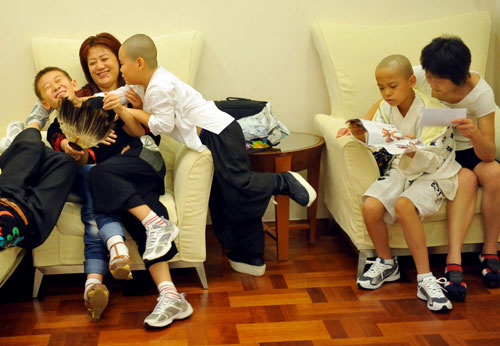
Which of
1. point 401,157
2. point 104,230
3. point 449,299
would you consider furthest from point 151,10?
point 449,299

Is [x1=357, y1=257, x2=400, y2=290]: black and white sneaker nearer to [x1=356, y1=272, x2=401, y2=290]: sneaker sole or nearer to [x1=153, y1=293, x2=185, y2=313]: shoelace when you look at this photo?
[x1=356, y1=272, x2=401, y2=290]: sneaker sole

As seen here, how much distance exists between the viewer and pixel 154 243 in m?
2.21

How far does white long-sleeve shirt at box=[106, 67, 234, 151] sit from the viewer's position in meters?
2.28

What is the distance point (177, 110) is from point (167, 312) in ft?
2.55

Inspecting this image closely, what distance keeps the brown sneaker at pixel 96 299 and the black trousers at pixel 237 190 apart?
1.96 feet

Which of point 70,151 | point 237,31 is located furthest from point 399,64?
point 70,151

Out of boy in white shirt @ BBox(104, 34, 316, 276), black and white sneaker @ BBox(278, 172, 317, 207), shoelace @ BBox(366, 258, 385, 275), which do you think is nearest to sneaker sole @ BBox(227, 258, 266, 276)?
boy in white shirt @ BBox(104, 34, 316, 276)

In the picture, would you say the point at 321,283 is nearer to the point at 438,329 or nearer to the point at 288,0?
the point at 438,329

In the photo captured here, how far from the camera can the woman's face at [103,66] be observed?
2604 millimetres

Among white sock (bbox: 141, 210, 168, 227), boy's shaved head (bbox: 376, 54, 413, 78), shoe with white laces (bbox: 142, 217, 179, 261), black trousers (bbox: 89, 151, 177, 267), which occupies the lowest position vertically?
shoe with white laces (bbox: 142, 217, 179, 261)

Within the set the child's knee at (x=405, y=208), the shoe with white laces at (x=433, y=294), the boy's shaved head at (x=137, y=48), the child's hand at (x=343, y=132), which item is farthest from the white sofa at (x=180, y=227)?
the shoe with white laces at (x=433, y=294)

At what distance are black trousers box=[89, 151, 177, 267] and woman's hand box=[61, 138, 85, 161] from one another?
149 millimetres

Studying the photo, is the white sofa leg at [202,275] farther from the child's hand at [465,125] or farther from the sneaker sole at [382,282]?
the child's hand at [465,125]

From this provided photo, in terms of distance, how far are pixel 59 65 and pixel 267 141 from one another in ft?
3.36
